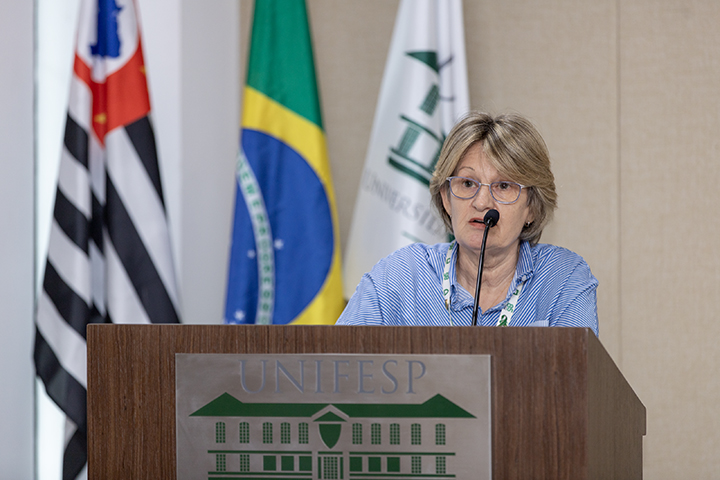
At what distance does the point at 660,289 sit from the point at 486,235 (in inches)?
70.4

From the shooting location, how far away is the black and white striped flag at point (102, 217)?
259 cm

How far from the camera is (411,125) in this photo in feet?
9.50

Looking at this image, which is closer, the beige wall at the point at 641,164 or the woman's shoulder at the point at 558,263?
the woman's shoulder at the point at 558,263

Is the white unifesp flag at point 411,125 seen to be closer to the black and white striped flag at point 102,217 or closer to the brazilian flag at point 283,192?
the brazilian flag at point 283,192

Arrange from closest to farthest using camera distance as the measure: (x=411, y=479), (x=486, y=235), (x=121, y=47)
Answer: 1. (x=411, y=479)
2. (x=486, y=235)
3. (x=121, y=47)

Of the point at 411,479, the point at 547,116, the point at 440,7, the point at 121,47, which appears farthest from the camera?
the point at 547,116

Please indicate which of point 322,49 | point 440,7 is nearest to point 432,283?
point 440,7

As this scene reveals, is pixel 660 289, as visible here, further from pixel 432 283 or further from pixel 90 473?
pixel 90 473

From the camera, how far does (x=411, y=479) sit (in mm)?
998

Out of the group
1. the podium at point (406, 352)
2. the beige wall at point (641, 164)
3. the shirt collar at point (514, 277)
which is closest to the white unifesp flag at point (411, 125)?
the beige wall at point (641, 164)

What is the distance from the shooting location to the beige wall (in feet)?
9.90

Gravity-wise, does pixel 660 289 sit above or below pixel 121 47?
below

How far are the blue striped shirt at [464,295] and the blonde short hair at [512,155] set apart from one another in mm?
105

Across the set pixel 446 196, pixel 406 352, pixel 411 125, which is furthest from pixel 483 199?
pixel 411 125
